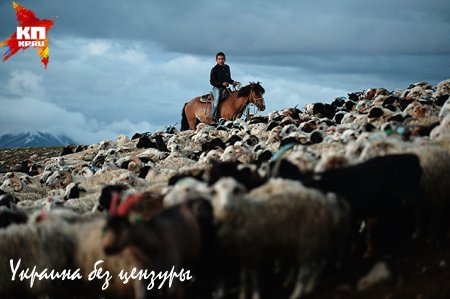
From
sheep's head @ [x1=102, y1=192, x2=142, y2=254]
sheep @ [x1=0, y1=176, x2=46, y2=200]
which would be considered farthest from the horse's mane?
sheep's head @ [x1=102, y1=192, x2=142, y2=254]

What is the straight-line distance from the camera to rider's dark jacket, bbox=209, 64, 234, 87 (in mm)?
22203

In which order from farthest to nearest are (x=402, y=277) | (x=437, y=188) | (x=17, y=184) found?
(x=17, y=184) → (x=437, y=188) → (x=402, y=277)

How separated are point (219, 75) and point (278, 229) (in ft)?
53.5

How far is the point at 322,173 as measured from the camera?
23.2 ft

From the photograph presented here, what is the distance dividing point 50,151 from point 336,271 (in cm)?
2820

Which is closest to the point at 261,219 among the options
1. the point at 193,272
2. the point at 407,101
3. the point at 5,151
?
the point at 193,272

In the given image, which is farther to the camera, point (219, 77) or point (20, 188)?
point (219, 77)

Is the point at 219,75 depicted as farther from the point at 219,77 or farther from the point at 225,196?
the point at 225,196

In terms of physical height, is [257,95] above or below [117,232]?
above

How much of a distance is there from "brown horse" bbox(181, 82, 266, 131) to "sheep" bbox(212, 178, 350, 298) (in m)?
15.6

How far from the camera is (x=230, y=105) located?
2267cm

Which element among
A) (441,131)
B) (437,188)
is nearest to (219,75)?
(441,131)

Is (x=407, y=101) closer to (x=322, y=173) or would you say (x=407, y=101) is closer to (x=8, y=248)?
(x=322, y=173)

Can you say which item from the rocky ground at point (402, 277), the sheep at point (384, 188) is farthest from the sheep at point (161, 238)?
the sheep at point (384, 188)
